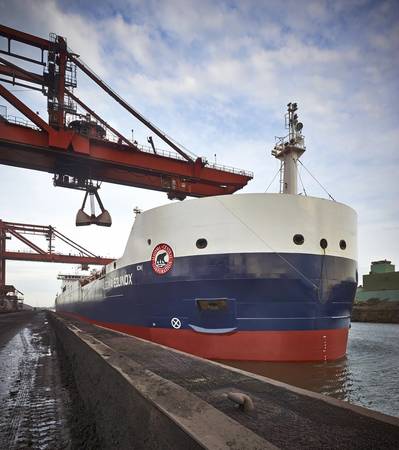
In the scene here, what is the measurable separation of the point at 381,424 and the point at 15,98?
1749cm

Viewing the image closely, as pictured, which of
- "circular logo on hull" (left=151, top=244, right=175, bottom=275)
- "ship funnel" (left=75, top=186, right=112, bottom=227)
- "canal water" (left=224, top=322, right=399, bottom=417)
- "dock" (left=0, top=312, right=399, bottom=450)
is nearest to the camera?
"dock" (left=0, top=312, right=399, bottom=450)

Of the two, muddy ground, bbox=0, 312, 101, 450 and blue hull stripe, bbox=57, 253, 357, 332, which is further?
blue hull stripe, bbox=57, 253, 357, 332

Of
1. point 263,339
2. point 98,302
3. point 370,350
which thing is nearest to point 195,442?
point 263,339

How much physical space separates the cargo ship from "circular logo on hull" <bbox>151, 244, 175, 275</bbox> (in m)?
0.03

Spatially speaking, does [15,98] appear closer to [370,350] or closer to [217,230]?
[217,230]

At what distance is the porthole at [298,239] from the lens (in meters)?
8.98

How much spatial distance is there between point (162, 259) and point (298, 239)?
14.6 ft

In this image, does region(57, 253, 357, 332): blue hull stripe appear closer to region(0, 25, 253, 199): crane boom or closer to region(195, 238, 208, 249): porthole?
region(195, 238, 208, 249): porthole

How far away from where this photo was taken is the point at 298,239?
29.6ft

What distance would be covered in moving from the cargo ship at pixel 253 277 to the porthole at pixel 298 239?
0.03m

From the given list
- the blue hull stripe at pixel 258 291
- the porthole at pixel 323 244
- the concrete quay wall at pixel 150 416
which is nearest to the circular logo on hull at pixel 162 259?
the blue hull stripe at pixel 258 291

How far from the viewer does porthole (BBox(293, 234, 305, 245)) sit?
8.98m

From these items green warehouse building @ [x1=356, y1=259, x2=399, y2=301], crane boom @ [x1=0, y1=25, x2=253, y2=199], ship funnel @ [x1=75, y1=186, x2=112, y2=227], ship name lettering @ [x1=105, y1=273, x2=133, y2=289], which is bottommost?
green warehouse building @ [x1=356, y1=259, x2=399, y2=301]

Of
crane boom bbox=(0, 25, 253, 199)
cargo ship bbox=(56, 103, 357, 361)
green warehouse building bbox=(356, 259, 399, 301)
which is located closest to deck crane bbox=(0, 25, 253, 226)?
crane boom bbox=(0, 25, 253, 199)
